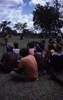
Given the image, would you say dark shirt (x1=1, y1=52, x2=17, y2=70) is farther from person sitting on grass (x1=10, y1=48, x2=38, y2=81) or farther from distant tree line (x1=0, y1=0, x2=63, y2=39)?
distant tree line (x1=0, y1=0, x2=63, y2=39)

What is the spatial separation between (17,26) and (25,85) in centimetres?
8308

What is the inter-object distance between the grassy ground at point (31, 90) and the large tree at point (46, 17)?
244 feet

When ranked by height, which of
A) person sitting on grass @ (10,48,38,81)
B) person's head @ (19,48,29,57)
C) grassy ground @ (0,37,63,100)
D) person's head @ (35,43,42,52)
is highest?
person's head @ (19,48,29,57)

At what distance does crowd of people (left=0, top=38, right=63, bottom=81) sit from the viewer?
439 inches

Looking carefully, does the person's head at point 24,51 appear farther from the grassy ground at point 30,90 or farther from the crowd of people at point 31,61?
the grassy ground at point 30,90

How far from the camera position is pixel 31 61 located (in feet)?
37.0

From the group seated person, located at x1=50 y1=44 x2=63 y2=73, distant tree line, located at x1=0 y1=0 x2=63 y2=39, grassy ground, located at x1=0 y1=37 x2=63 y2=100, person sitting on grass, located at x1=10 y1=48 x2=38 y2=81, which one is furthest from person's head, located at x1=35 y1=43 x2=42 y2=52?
distant tree line, located at x1=0 y1=0 x2=63 y2=39

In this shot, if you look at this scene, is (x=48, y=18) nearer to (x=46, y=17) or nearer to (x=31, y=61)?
(x=46, y=17)

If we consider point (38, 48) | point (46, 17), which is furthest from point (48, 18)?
point (38, 48)

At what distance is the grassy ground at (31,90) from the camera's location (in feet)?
29.2

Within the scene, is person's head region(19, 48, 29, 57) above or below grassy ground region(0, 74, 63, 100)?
above

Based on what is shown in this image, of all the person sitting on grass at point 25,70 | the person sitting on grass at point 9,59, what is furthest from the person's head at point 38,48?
the person sitting on grass at point 25,70

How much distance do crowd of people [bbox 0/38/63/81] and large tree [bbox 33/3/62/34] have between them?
72000 mm

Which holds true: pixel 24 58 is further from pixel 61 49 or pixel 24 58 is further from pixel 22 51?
pixel 61 49
